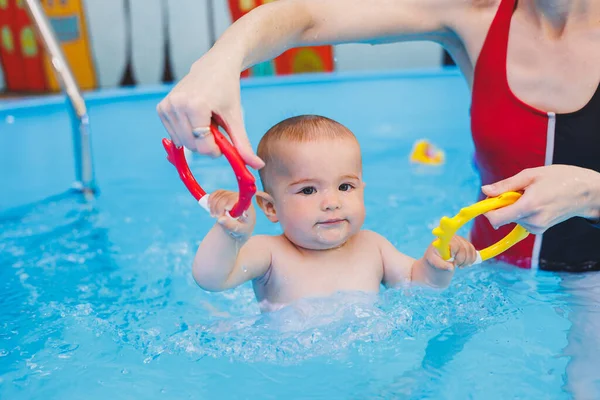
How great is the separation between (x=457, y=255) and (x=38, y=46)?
540cm

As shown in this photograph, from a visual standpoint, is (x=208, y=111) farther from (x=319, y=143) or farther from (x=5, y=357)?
(x=5, y=357)

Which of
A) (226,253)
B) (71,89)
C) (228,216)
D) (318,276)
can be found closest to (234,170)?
(228,216)

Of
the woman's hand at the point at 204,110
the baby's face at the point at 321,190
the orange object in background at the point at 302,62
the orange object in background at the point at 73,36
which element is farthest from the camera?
the orange object in background at the point at 302,62

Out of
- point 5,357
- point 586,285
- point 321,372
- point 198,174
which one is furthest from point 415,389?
point 198,174

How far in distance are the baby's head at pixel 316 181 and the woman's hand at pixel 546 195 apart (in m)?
0.41

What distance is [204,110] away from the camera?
1.23 meters

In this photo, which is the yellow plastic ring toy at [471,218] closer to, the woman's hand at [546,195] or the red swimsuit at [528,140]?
the woman's hand at [546,195]

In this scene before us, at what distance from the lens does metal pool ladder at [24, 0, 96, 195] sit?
286 centimetres

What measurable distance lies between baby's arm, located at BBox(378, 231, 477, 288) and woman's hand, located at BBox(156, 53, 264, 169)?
521mm

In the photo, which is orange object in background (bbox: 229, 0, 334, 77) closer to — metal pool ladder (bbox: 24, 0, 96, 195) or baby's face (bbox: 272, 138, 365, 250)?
metal pool ladder (bbox: 24, 0, 96, 195)

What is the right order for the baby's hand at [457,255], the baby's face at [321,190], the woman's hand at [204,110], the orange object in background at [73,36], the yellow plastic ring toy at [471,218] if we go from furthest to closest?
1. the orange object in background at [73,36]
2. the baby's face at [321,190]
3. the baby's hand at [457,255]
4. the yellow plastic ring toy at [471,218]
5. the woman's hand at [204,110]

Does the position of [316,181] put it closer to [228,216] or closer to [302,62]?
[228,216]

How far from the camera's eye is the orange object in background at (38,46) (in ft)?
19.9

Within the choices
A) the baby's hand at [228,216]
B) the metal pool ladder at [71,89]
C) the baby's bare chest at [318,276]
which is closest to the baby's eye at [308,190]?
the baby's bare chest at [318,276]
